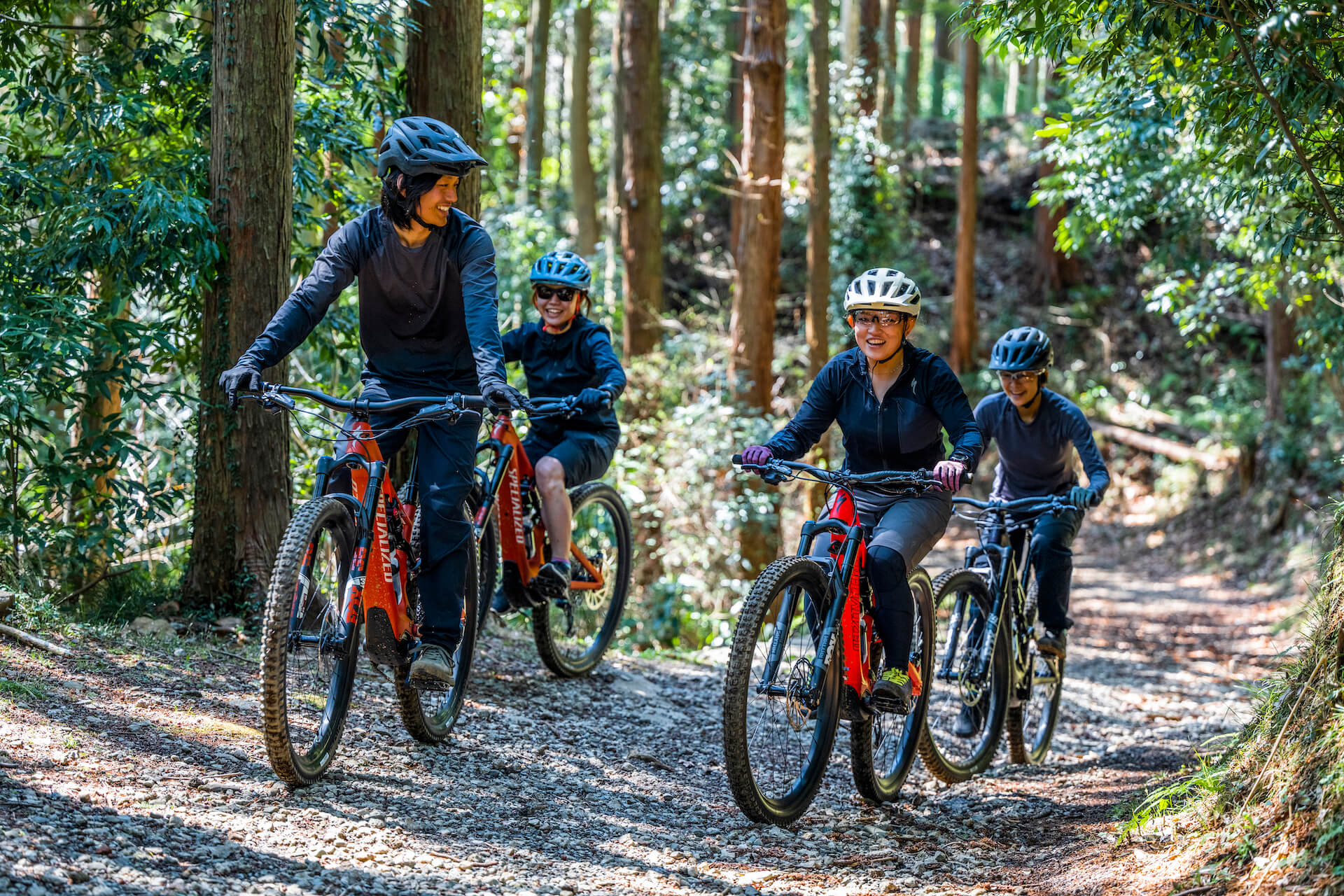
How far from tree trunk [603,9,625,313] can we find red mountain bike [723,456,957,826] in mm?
9558

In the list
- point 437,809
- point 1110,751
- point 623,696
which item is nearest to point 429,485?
point 437,809

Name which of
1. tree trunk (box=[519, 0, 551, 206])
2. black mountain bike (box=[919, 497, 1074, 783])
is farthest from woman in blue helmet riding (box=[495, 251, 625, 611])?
tree trunk (box=[519, 0, 551, 206])

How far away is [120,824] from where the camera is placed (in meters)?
3.66

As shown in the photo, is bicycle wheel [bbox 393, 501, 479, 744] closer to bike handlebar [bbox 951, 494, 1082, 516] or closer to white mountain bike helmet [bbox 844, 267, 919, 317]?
white mountain bike helmet [bbox 844, 267, 919, 317]

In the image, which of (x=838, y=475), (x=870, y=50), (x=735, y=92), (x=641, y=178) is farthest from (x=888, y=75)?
(x=838, y=475)

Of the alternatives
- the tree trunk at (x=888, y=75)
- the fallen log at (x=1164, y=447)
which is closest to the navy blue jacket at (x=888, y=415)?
the fallen log at (x=1164, y=447)

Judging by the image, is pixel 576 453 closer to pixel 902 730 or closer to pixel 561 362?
pixel 561 362

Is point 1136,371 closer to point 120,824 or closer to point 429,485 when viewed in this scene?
point 429,485

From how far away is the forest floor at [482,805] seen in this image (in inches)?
144

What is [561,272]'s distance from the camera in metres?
6.43

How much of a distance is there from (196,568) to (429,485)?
2051 millimetres

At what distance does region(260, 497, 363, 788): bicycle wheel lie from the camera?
3.97 metres

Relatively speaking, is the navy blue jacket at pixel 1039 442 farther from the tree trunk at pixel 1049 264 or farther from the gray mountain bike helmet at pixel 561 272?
the tree trunk at pixel 1049 264

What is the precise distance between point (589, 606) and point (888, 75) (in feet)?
65.5
